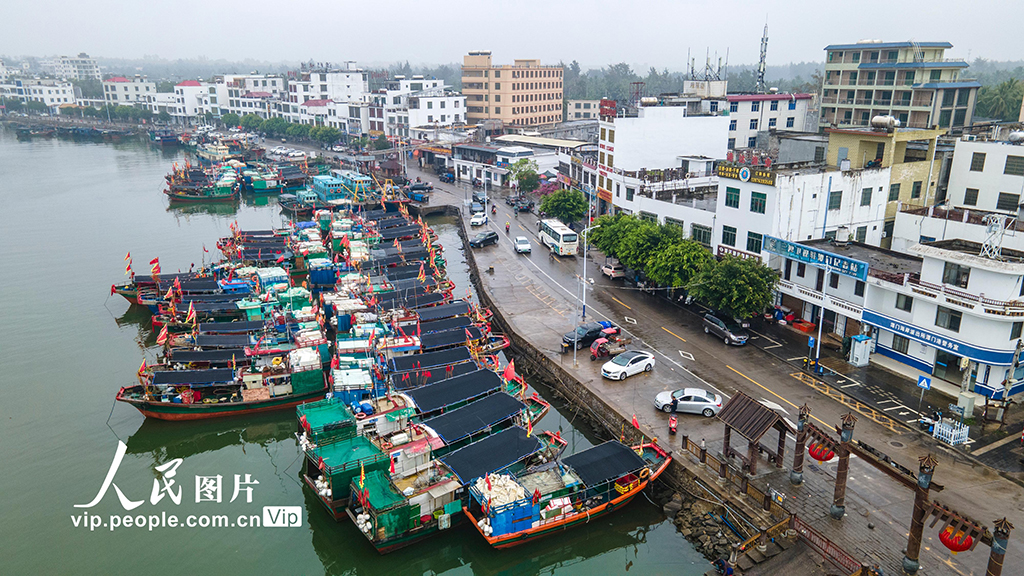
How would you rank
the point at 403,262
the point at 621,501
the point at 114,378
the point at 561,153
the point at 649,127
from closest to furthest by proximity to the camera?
the point at 621,501 → the point at 114,378 → the point at 403,262 → the point at 649,127 → the point at 561,153

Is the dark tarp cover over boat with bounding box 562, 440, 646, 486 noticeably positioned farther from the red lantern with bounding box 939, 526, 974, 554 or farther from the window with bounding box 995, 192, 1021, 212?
the window with bounding box 995, 192, 1021, 212

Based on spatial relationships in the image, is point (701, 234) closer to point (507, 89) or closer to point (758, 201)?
point (758, 201)

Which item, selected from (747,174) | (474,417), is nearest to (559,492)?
(474,417)

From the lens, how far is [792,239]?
128ft

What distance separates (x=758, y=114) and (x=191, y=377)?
58828 millimetres

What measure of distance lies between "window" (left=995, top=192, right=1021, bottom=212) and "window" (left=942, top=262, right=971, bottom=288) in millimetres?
17896

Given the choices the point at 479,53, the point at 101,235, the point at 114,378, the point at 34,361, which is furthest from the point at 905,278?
the point at 479,53

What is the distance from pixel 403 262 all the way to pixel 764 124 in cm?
4235

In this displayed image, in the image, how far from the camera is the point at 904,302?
1225 inches

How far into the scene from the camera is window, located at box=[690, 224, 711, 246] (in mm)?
43906

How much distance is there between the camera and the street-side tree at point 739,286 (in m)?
34.7

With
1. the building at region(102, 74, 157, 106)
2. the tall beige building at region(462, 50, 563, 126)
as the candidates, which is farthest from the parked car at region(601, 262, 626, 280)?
the building at region(102, 74, 157, 106)

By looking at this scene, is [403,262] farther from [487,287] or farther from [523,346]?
[523,346]

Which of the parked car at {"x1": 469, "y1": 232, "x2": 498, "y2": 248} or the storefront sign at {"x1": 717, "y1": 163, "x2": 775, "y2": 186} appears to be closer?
the storefront sign at {"x1": 717, "y1": 163, "x2": 775, "y2": 186}
